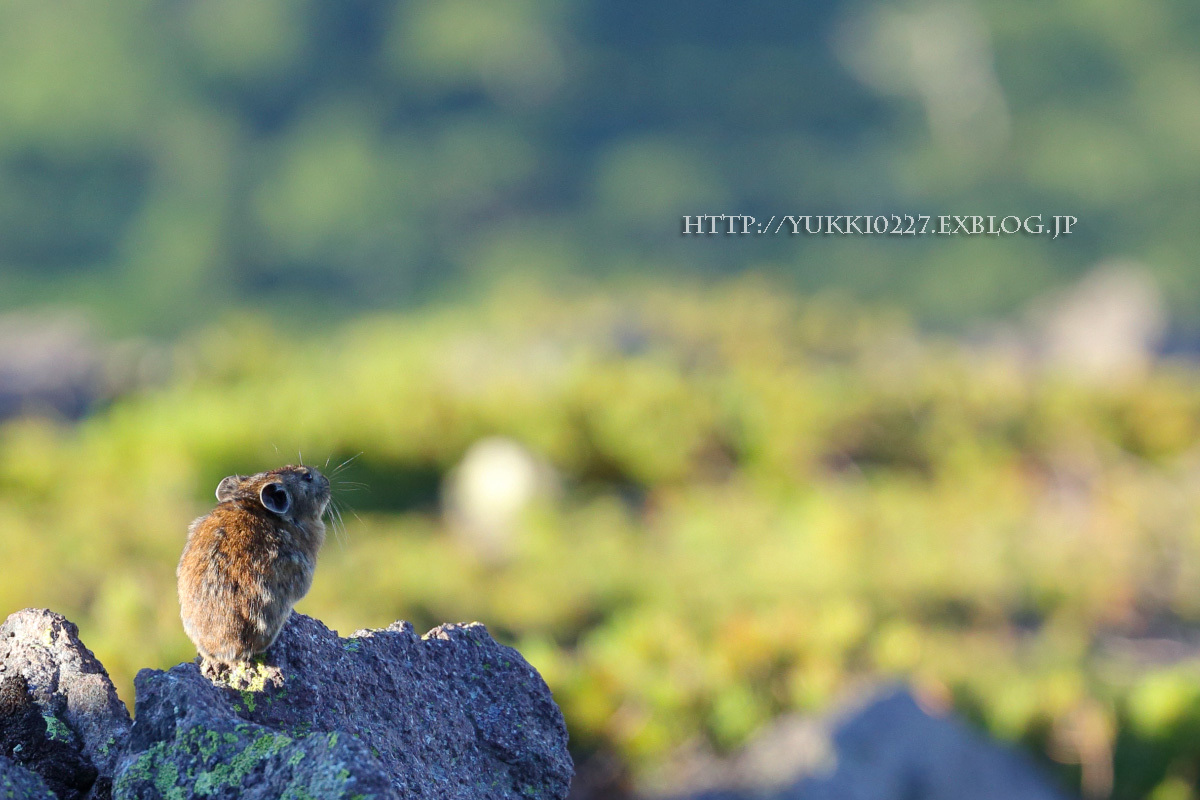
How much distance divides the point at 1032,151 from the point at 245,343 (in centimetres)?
2551

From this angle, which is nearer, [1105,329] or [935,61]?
[1105,329]

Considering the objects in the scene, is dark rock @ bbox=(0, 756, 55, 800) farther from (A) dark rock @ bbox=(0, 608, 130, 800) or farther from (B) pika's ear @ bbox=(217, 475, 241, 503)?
(B) pika's ear @ bbox=(217, 475, 241, 503)

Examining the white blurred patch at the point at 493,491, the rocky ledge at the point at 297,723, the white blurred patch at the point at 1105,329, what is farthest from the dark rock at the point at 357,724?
the white blurred patch at the point at 1105,329

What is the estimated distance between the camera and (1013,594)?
750 centimetres

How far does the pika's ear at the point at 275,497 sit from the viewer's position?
2.29 m

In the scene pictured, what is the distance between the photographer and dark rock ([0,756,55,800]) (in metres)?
2.04

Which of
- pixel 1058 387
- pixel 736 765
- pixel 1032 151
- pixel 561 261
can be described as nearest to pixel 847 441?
pixel 1058 387

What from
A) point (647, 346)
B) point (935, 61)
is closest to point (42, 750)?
point (647, 346)

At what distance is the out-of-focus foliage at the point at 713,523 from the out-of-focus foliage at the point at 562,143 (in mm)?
15902

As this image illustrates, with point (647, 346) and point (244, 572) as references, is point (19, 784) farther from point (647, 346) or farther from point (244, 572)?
point (647, 346)

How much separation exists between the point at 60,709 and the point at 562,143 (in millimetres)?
29829

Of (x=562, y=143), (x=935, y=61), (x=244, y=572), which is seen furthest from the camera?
(x=935, y=61)

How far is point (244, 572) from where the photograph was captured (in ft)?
7.36

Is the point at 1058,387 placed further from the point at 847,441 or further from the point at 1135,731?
the point at 1135,731
